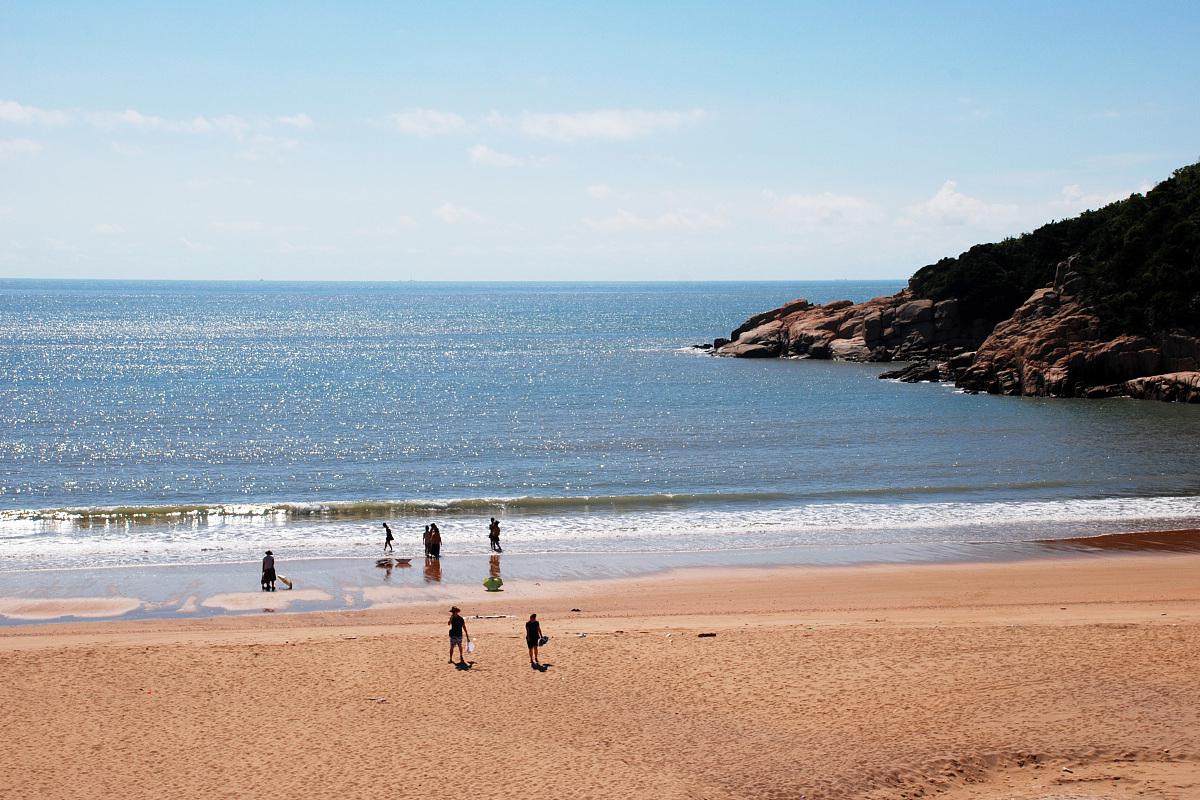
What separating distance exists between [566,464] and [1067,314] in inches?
1556

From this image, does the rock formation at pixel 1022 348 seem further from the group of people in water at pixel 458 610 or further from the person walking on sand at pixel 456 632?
the person walking on sand at pixel 456 632

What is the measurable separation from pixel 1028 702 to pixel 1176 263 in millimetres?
56561

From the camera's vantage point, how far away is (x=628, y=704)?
18719 millimetres

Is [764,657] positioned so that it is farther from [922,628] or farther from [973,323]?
[973,323]

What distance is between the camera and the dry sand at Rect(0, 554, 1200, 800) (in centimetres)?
1591

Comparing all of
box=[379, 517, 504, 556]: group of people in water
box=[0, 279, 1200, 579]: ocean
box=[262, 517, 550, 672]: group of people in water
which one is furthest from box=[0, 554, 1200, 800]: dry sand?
box=[0, 279, 1200, 579]: ocean

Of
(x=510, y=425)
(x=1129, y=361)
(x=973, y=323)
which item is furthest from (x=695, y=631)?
(x=973, y=323)

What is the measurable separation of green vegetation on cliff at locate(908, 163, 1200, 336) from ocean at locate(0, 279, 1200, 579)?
7730mm

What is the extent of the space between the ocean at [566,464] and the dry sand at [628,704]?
8.59 m

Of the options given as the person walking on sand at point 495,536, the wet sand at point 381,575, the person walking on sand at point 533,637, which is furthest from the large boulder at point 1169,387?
the person walking on sand at point 533,637

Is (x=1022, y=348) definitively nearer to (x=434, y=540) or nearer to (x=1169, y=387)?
(x=1169, y=387)

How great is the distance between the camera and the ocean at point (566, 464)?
3466 centimetres

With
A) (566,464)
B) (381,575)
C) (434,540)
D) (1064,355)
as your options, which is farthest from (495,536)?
(1064,355)

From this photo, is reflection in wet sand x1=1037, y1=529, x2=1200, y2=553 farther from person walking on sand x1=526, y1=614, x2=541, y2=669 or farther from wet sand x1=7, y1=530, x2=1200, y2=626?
person walking on sand x1=526, y1=614, x2=541, y2=669
